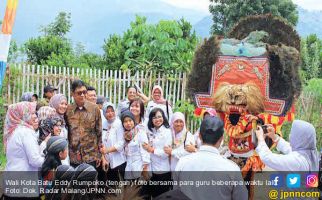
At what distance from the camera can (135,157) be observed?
17.7 ft

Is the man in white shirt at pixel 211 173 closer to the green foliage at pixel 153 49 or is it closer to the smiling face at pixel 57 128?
the smiling face at pixel 57 128

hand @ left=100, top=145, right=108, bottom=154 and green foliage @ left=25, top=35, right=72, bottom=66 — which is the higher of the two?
green foliage @ left=25, top=35, right=72, bottom=66

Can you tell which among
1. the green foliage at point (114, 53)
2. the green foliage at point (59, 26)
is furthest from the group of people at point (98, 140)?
the green foliage at point (59, 26)

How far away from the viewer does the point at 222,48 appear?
6004 mm

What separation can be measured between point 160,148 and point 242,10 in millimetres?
15889

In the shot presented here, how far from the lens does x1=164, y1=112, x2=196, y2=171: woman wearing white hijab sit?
17.7 feet

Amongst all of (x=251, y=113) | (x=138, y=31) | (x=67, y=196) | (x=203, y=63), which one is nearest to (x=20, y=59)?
(x=138, y=31)

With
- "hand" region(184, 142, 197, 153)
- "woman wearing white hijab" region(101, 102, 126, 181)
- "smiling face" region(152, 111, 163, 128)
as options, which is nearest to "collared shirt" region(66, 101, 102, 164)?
"woman wearing white hijab" region(101, 102, 126, 181)

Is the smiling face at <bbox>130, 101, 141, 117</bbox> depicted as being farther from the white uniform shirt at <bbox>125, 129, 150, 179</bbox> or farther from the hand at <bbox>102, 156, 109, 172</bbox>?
the hand at <bbox>102, 156, 109, 172</bbox>

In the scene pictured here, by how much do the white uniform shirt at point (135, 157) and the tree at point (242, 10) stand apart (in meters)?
14.5

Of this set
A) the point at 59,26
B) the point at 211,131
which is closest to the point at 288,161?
the point at 211,131

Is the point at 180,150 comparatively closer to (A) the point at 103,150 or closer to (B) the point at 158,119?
(B) the point at 158,119

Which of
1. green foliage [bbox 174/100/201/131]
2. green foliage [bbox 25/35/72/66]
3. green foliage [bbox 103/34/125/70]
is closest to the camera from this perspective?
green foliage [bbox 174/100/201/131]

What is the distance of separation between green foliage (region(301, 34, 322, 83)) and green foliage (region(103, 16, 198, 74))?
3934mm
